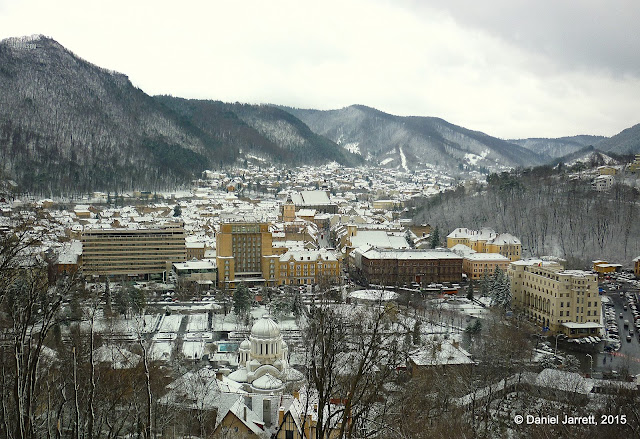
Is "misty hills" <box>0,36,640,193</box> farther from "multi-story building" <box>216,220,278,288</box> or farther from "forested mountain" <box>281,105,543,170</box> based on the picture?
"multi-story building" <box>216,220,278,288</box>

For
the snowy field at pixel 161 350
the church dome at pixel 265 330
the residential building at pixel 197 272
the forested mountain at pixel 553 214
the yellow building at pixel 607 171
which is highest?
the yellow building at pixel 607 171

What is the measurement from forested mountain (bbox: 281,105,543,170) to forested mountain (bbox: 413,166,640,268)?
2933 inches

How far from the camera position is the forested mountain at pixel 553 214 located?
33.1 meters

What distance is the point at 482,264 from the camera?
2991 centimetres

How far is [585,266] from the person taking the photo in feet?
97.4

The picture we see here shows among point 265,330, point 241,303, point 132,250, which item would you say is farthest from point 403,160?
point 265,330

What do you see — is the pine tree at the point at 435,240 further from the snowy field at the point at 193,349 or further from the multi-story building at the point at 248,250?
the snowy field at the point at 193,349

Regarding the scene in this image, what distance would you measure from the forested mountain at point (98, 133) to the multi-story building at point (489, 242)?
3557 centimetres

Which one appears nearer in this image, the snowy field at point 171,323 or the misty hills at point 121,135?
the snowy field at point 171,323

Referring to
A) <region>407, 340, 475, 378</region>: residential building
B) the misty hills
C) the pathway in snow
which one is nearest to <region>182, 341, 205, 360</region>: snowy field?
<region>407, 340, 475, 378</region>: residential building

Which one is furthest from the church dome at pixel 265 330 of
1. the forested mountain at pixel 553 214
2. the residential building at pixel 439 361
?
the forested mountain at pixel 553 214

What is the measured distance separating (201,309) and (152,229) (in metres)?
7.93

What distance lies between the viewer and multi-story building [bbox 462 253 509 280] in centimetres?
2963

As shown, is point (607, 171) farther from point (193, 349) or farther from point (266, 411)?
point (266, 411)
